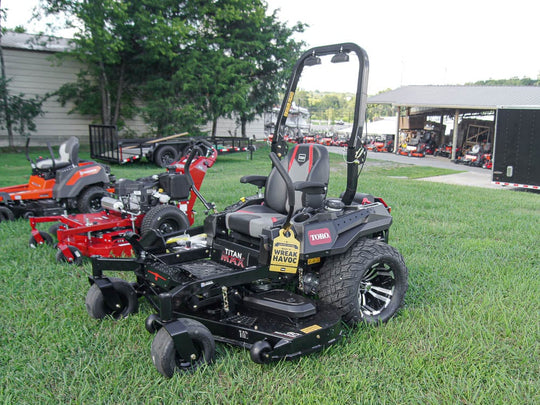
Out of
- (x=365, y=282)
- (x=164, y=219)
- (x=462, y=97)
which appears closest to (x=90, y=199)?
(x=164, y=219)

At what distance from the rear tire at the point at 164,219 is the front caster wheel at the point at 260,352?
9.68 feet

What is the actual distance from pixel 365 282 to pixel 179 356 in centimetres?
160

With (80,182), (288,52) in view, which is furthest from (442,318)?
(288,52)

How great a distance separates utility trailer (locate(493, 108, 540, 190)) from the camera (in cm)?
1246

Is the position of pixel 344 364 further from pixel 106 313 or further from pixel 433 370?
pixel 106 313

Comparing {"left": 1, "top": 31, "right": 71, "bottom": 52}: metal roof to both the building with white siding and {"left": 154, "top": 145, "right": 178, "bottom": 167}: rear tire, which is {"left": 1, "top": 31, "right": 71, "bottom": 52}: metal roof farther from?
{"left": 154, "top": 145, "right": 178, "bottom": 167}: rear tire

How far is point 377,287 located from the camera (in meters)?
3.82

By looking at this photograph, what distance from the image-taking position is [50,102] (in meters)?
21.6

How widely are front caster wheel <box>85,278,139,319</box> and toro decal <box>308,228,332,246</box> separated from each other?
1503 mm

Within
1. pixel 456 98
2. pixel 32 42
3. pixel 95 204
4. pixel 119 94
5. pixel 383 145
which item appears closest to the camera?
pixel 95 204

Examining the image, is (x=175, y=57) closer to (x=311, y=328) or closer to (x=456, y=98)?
(x=456, y=98)

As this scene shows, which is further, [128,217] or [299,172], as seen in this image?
[128,217]

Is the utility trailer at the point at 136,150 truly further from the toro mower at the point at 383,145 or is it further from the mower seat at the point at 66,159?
the toro mower at the point at 383,145

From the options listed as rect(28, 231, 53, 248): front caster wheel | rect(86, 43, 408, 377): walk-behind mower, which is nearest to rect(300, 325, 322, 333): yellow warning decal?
rect(86, 43, 408, 377): walk-behind mower
